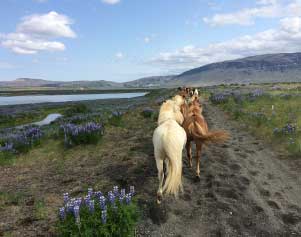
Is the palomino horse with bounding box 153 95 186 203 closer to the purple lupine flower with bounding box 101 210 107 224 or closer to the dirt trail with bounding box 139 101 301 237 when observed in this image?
the dirt trail with bounding box 139 101 301 237

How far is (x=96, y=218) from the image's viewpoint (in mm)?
4469

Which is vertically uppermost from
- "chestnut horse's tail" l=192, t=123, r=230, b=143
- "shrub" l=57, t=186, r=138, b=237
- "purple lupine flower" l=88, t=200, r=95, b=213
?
"chestnut horse's tail" l=192, t=123, r=230, b=143

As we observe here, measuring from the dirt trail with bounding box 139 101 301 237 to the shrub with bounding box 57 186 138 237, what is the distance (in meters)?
0.84

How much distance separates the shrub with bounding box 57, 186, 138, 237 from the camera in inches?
169

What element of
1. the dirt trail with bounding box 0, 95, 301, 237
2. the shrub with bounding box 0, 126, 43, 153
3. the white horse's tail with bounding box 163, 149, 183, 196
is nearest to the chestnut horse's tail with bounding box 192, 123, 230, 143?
the dirt trail with bounding box 0, 95, 301, 237

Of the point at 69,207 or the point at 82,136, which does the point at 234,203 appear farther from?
the point at 82,136

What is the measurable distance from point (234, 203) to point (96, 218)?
332cm

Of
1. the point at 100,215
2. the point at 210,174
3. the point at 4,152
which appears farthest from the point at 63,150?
the point at 100,215

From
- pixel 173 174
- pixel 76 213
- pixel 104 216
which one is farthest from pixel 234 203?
pixel 76 213

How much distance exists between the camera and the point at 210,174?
26.9ft

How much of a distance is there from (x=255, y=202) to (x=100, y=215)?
365cm

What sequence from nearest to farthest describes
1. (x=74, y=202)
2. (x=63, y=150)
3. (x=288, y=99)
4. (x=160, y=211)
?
(x=74, y=202)
(x=160, y=211)
(x=63, y=150)
(x=288, y=99)

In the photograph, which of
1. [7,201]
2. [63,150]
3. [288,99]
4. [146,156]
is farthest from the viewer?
[288,99]

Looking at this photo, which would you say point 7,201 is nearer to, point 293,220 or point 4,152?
point 4,152
